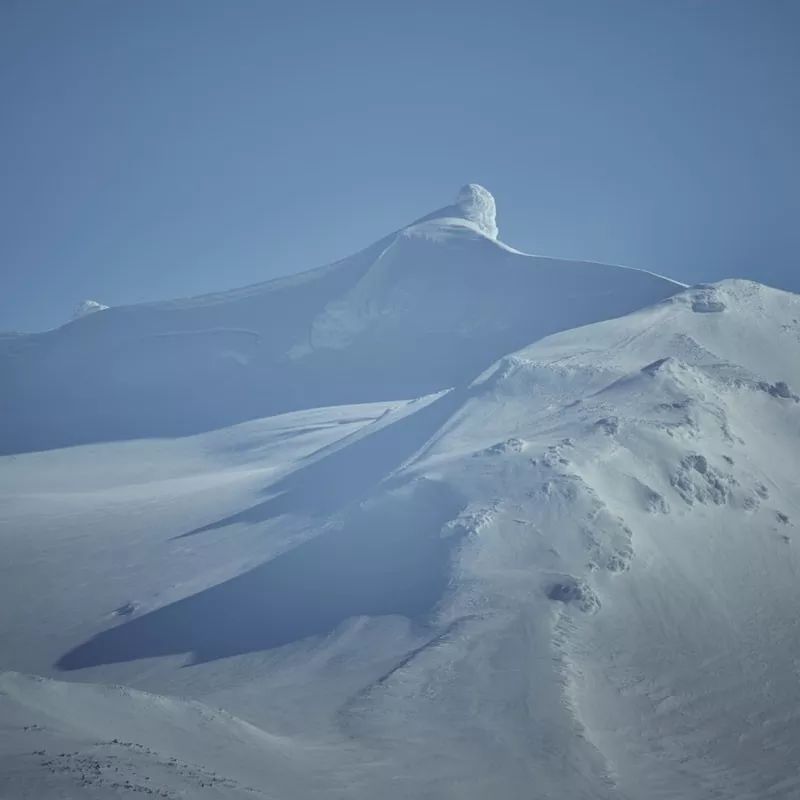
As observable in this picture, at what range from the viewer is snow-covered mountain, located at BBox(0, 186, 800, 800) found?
59.6 feet

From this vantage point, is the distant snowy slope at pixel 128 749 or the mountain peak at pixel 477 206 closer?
the distant snowy slope at pixel 128 749

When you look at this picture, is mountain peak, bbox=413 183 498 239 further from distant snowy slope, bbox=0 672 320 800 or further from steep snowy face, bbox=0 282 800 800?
distant snowy slope, bbox=0 672 320 800

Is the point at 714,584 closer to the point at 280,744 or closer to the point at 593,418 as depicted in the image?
the point at 593,418

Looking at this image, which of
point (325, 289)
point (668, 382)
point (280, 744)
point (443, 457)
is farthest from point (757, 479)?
point (325, 289)

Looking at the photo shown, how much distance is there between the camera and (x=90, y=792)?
42.8 feet

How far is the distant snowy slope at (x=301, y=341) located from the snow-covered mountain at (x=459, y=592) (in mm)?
11332

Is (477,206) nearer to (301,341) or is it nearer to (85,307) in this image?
(301,341)

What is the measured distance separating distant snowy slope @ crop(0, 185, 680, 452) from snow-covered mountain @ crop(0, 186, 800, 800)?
11.3m

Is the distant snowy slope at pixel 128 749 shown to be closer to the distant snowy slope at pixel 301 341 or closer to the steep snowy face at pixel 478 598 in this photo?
the steep snowy face at pixel 478 598

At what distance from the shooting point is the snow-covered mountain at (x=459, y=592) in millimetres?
18172

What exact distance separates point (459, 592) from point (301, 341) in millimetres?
57279

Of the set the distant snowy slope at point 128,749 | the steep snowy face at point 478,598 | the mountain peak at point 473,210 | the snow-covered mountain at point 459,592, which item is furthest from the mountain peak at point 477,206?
the distant snowy slope at point 128,749

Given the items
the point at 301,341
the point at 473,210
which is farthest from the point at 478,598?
the point at 473,210

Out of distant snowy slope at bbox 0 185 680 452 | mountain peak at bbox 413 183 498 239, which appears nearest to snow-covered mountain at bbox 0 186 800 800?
distant snowy slope at bbox 0 185 680 452
